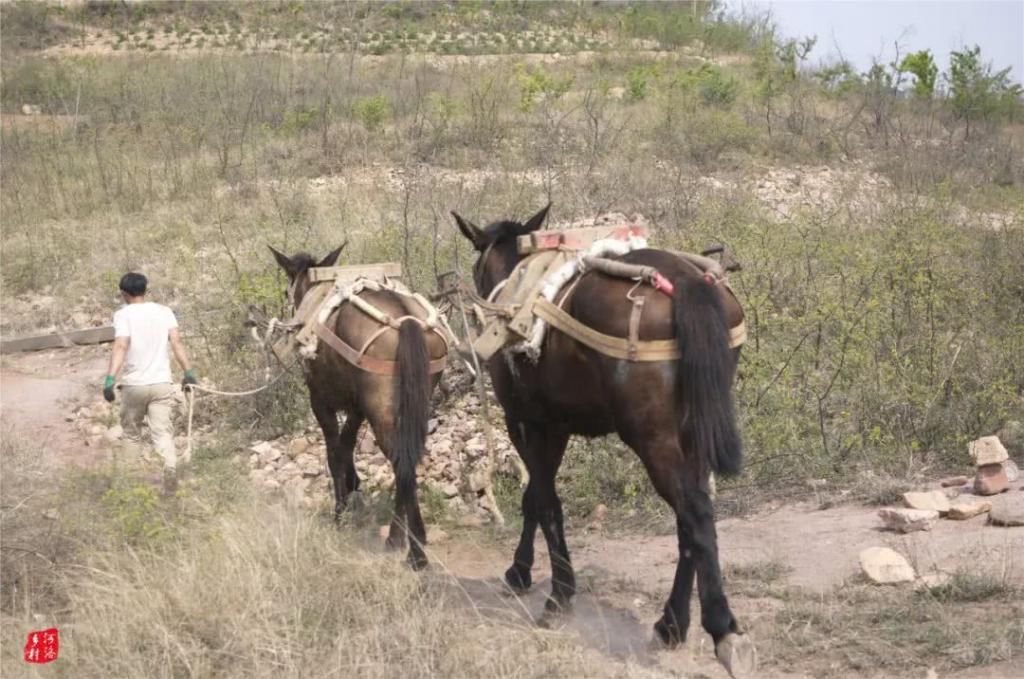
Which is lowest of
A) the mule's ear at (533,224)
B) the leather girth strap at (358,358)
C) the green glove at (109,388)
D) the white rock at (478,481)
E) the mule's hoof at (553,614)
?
the white rock at (478,481)

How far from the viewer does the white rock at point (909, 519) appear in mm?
6066

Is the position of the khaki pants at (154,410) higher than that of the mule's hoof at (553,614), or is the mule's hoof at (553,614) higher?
the khaki pants at (154,410)

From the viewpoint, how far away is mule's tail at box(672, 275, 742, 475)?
460 centimetres

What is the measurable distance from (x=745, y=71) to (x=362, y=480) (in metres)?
19.0

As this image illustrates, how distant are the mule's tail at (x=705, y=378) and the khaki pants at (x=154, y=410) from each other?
390 cm

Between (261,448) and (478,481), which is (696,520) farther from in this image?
(261,448)

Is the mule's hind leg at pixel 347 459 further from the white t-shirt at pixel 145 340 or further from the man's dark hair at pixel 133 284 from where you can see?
the man's dark hair at pixel 133 284

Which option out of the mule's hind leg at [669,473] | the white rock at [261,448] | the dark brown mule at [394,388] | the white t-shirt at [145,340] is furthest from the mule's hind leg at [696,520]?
the white rock at [261,448]

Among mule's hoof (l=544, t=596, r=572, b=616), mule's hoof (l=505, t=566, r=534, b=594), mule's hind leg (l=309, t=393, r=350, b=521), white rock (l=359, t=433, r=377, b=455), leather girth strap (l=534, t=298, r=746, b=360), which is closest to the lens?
leather girth strap (l=534, t=298, r=746, b=360)

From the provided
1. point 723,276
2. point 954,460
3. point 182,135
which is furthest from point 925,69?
point 723,276

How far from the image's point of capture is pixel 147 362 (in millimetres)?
7203

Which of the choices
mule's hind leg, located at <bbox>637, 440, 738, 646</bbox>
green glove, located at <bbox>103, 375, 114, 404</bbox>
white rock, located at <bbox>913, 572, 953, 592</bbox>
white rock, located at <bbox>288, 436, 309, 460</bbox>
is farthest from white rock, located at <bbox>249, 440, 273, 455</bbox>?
white rock, located at <bbox>913, 572, 953, 592</bbox>

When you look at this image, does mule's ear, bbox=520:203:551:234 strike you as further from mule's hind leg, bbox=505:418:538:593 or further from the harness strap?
the harness strap

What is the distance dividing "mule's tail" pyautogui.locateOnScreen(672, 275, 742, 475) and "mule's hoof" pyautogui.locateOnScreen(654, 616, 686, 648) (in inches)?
32.1
